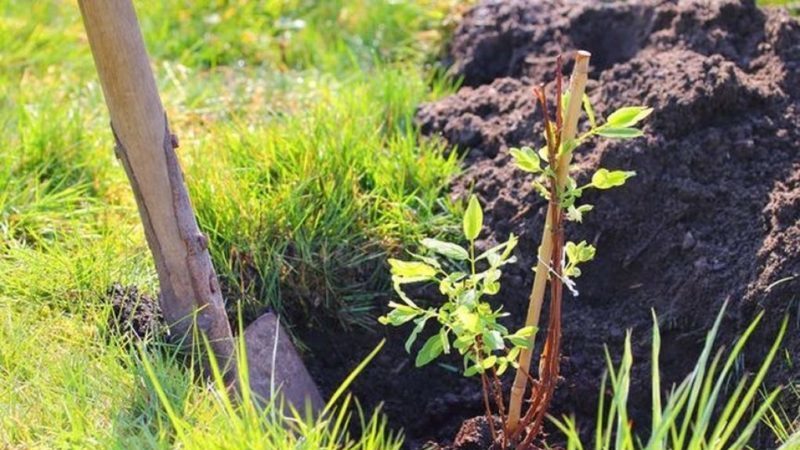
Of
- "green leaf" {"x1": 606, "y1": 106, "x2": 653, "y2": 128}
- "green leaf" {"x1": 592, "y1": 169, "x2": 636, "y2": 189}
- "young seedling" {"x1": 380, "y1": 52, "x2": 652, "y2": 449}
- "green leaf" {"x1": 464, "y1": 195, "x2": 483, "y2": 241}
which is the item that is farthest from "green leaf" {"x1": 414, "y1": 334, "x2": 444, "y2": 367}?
"green leaf" {"x1": 606, "y1": 106, "x2": 653, "y2": 128}

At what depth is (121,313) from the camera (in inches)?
118

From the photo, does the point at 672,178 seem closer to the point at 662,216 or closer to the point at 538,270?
the point at 662,216

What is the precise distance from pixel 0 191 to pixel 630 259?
1.81m

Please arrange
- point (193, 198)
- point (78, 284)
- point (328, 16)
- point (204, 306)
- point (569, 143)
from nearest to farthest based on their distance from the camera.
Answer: point (569, 143) → point (204, 306) → point (78, 284) → point (193, 198) → point (328, 16)

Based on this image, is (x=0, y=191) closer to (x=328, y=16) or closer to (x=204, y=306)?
(x=204, y=306)

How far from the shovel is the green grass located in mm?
122

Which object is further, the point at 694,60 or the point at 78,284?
the point at 694,60

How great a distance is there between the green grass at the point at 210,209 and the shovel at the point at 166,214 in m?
0.12

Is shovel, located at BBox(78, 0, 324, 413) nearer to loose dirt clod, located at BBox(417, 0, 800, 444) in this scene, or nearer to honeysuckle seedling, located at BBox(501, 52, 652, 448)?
honeysuckle seedling, located at BBox(501, 52, 652, 448)

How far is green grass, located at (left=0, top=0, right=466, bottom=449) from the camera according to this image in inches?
102

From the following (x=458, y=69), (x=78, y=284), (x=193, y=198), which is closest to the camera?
(x=78, y=284)

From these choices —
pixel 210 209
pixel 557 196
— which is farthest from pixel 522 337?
pixel 210 209

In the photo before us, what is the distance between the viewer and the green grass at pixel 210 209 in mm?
2600

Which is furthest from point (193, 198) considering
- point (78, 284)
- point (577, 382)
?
point (577, 382)
